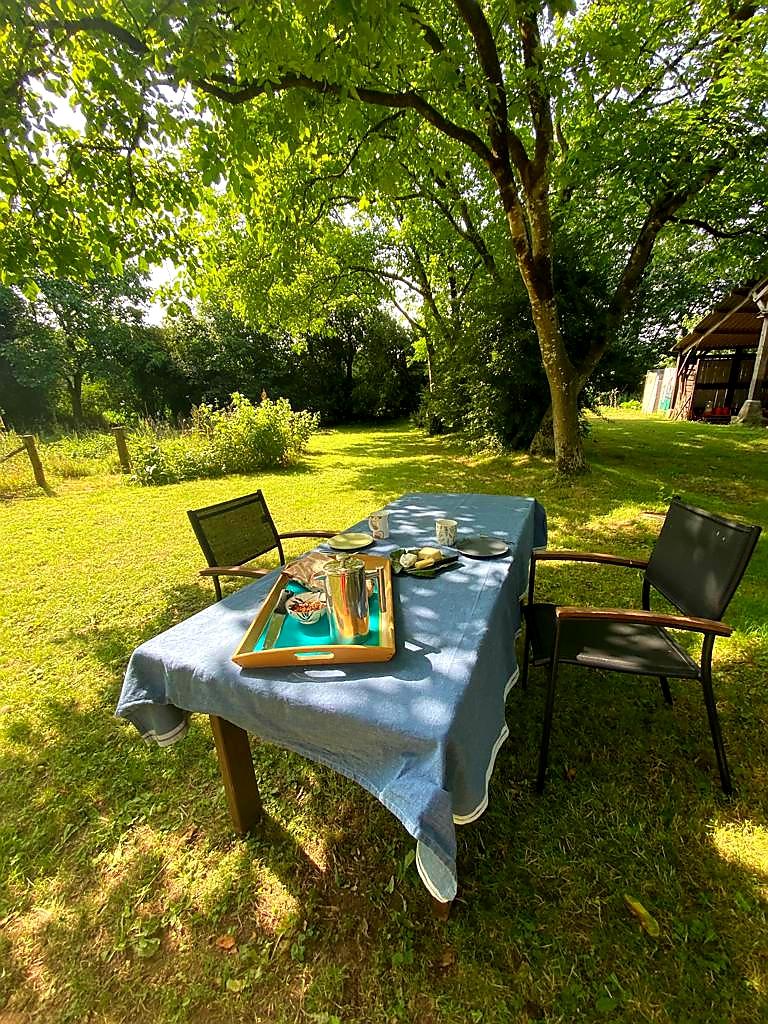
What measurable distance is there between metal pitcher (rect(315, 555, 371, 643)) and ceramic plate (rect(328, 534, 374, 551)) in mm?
793

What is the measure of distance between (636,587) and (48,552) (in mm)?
6180

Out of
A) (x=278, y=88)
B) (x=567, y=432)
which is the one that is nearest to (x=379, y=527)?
(x=278, y=88)

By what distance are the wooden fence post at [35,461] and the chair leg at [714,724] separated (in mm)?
9797

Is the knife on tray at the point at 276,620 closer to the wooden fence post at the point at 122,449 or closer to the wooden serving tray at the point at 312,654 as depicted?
the wooden serving tray at the point at 312,654

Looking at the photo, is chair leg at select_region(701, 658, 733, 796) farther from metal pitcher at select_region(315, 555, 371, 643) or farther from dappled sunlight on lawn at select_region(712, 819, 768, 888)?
metal pitcher at select_region(315, 555, 371, 643)

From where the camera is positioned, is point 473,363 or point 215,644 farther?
point 473,363

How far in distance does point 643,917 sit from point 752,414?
15.3m

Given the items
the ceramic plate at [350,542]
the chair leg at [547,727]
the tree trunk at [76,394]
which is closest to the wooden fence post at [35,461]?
the ceramic plate at [350,542]

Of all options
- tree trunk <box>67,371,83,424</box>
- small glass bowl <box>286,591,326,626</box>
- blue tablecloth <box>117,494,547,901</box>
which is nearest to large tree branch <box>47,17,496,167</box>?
small glass bowl <box>286,591,326,626</box>

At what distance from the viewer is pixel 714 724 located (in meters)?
1.77

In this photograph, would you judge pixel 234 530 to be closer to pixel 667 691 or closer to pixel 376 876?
pixel 376 876

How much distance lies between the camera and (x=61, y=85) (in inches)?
128

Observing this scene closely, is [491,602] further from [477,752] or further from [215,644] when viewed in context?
[215,644]

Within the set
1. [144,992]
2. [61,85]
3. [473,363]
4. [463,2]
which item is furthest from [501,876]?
[473,363]
